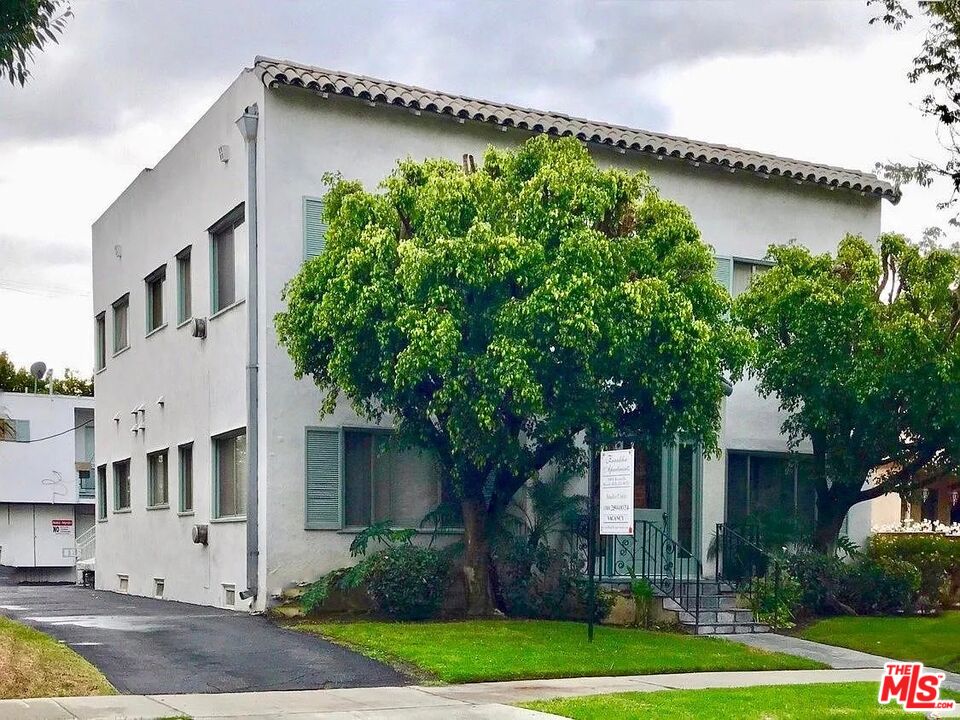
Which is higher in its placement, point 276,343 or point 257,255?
point 257,255

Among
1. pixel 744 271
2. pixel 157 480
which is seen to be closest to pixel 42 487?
pixel 157 480

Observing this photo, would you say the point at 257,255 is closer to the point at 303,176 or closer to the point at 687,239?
the point at 303,176

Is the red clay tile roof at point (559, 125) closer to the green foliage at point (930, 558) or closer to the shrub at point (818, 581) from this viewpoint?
the green foliage at point (930, 558)

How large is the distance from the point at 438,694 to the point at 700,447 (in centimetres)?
1080

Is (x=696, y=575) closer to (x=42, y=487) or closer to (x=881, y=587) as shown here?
(x=881, y=587)

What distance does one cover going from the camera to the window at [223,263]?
68.6ft

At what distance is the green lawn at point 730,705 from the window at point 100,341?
61.5 feet

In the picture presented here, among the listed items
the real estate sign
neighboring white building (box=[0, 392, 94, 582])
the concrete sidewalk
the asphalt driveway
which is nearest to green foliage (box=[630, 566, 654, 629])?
the real estate sign

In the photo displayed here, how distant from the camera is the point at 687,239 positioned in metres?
17.3

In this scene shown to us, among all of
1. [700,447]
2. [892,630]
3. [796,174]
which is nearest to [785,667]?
[892,630]

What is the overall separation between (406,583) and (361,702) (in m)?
5.53

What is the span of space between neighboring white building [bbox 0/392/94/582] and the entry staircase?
30368 mm

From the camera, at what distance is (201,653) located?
14.8 m

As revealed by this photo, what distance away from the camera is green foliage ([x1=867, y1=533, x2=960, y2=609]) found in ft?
72.8
